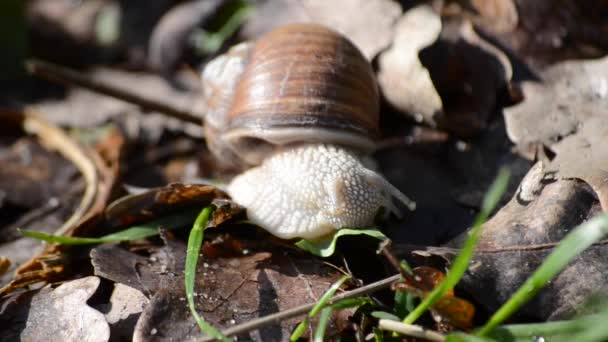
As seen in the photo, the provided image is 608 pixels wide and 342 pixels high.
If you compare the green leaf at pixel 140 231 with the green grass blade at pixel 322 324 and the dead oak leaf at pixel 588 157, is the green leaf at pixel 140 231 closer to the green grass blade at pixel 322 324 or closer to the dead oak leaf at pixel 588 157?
the green grass blade at pixel 322 324

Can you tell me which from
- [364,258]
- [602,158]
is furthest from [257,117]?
[602,158]

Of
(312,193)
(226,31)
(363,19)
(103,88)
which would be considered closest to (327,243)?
(312,193)

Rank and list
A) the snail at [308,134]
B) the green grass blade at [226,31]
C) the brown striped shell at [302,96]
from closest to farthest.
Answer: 1. the snail at [308,134]
2. the brown striped shell at [302,96]
3. the green grass blade at [226,31]

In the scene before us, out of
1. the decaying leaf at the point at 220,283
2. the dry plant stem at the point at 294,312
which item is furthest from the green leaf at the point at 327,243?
the dry plant stem at the point at 294,312

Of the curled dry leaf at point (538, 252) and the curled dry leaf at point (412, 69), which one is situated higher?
the curled dry leaf at point (412, 69)

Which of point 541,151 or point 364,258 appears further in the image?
point 541,151

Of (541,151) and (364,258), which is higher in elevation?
(541,151)

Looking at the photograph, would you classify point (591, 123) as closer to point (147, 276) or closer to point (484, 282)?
point (484, 282)

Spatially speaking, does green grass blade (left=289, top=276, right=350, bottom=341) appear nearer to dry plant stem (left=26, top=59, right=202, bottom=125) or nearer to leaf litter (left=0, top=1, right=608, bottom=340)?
leaf litter (left=0, top=1, right=608, bottom=340)
